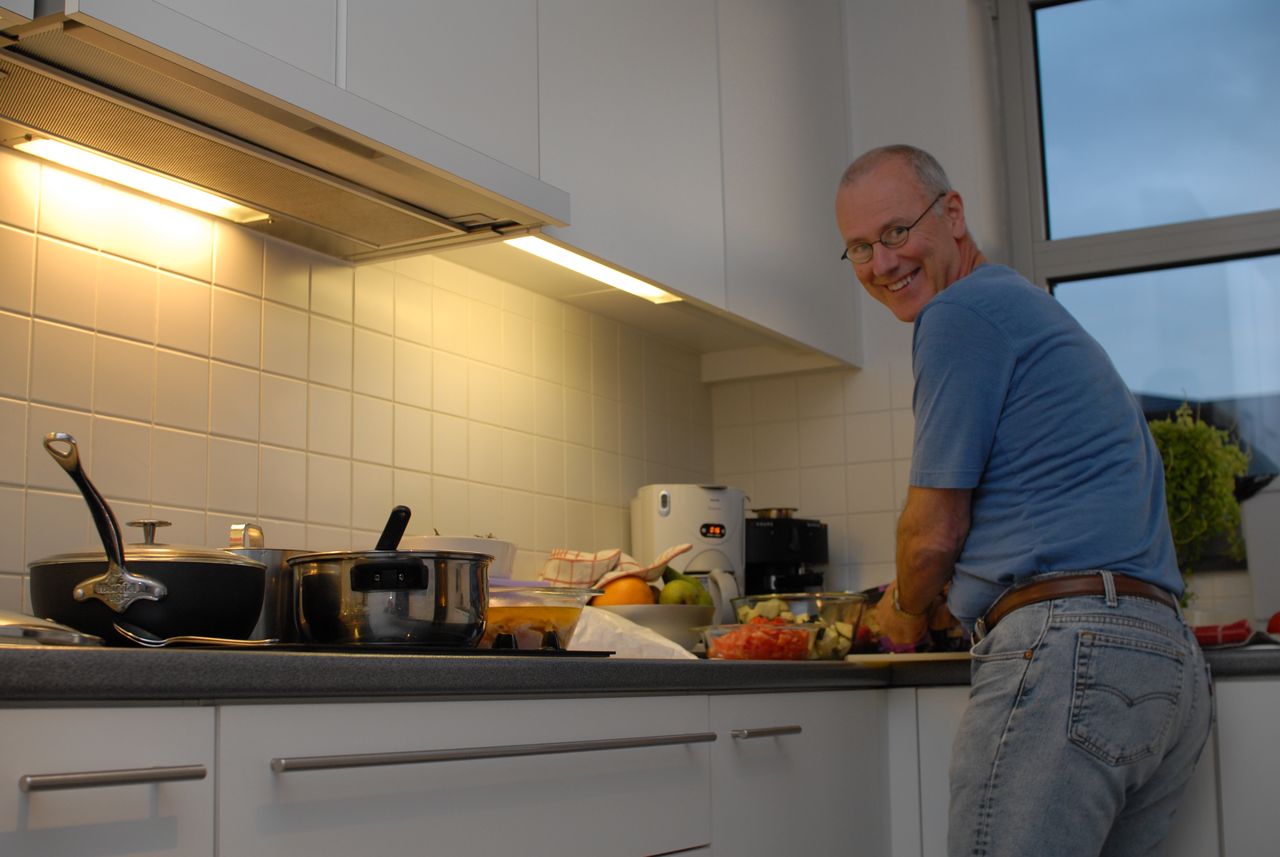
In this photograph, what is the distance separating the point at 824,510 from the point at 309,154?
1.88m

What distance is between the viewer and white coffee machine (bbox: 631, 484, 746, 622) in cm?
294

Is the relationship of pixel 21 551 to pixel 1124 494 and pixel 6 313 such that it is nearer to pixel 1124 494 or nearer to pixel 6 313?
pixel 6 313

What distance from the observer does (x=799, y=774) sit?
2090 mm

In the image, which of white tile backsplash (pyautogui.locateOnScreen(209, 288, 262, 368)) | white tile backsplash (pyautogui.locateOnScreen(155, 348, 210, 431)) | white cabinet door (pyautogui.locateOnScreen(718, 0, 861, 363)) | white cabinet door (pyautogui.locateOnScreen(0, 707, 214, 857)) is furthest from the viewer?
white cabinet door (pyautogui.locateOnScreen(718, 0, 861, 363))

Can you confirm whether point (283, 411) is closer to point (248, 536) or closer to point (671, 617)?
point (248, 536)

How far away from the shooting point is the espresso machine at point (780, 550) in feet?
10.3

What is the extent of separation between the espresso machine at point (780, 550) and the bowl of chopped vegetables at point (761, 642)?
0.81 meters

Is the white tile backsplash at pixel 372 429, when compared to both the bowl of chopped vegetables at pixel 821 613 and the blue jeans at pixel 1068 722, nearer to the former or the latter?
the bowl of chopped vegetables at pixel 821 613

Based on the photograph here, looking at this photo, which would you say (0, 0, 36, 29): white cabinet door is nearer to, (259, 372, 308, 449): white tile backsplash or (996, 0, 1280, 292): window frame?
(259, 372, 308, 449): white tile backsplash

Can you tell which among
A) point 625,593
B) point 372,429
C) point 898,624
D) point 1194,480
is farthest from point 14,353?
point 1194,480

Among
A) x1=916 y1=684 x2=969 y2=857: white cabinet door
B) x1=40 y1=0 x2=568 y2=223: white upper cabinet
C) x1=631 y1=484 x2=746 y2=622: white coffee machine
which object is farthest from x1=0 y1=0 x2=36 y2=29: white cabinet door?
x1=631 y1=484 x2=746 y2=622: white coffee machine

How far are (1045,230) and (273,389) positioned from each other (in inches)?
86.9

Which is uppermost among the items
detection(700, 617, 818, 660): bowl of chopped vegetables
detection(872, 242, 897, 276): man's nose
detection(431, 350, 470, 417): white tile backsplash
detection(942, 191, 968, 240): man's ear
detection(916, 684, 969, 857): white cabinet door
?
detection(942, 191, 968, 240): man's ear

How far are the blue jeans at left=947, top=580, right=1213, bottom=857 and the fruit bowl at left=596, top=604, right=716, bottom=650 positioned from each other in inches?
31.9
